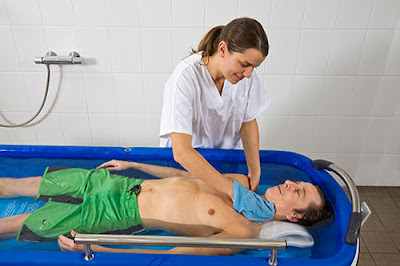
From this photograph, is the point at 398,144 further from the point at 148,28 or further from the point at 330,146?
the point at 148,28

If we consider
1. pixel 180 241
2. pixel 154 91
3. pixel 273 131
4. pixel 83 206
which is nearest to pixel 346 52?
pixel 273 131

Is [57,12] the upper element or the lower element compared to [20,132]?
upper

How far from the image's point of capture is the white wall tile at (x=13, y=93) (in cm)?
216

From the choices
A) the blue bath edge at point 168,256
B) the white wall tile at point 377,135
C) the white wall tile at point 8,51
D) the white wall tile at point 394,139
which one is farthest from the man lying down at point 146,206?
the white wall tile at point 394,139

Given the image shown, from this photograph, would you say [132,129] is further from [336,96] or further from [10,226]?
[336,96]

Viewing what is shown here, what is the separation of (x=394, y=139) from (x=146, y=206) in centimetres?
188

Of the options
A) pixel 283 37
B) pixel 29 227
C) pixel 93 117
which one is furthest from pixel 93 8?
pixel 29 227

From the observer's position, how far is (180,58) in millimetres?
2062

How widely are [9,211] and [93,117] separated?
93 cm

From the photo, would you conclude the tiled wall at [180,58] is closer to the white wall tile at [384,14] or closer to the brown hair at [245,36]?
the white wall tile at [384,14]

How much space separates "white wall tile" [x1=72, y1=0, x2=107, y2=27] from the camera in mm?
1924

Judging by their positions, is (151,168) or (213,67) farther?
(151,168)

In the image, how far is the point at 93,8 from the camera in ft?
6.35

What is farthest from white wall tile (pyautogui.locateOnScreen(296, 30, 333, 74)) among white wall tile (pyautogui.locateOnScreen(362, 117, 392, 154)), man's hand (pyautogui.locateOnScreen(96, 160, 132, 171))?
man's hand (pyautogui.locateOnScreen(96, 160, 132, 171))
